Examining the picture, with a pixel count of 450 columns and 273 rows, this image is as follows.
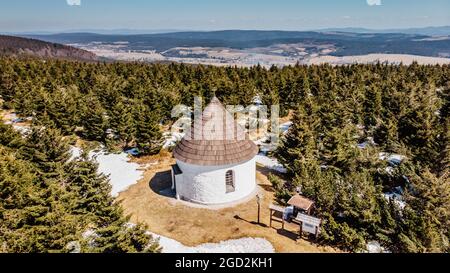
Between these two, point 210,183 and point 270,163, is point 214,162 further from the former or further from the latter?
point 270,163

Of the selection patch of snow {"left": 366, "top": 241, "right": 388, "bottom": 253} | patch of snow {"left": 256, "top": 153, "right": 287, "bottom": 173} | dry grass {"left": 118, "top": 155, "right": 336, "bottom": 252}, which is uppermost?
patch of snow {"left": 256, "top": 153, "right": 287, "bottom": 173}

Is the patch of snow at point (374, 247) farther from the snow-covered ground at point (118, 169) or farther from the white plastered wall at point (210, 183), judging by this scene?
the snow-covered ground at point (118, 169)

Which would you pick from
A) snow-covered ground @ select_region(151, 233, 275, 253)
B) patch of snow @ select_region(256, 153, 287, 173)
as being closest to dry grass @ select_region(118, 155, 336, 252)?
snow-covered ground @ select_region(151, 233, 275, 253)

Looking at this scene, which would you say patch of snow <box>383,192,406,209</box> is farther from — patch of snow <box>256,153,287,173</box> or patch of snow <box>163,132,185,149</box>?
patch of snow <box>163,132,185,149</box>

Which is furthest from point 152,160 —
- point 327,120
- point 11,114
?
point 11,114

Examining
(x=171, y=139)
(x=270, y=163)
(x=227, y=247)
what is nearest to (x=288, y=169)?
(x=270, y=163)

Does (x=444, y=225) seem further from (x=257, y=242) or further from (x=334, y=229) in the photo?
(x=257, y=242)
